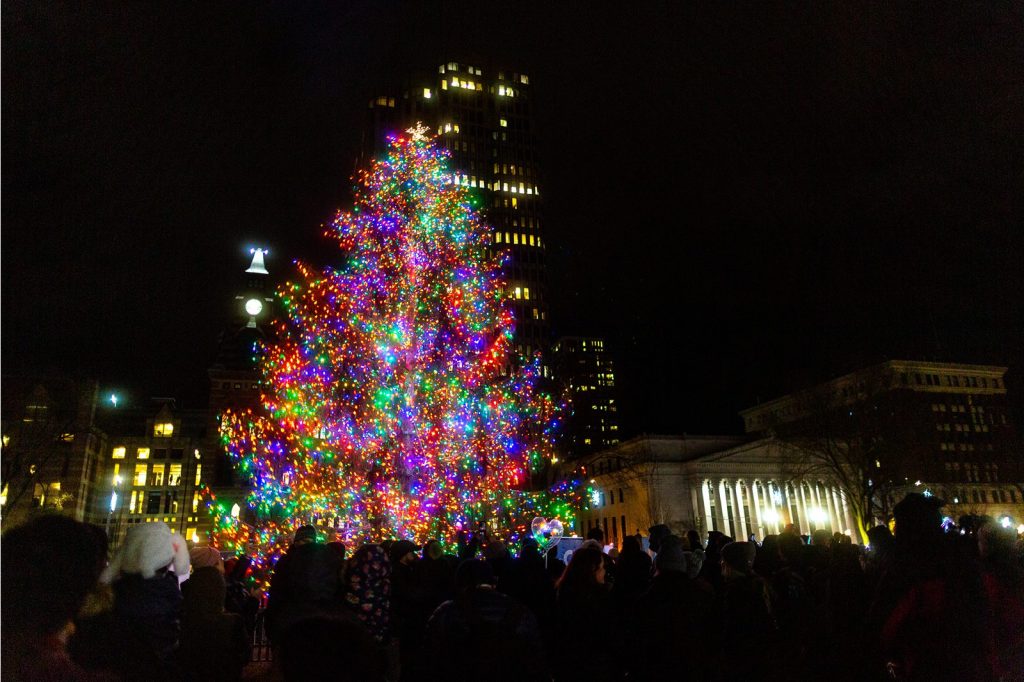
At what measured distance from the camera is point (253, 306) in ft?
283

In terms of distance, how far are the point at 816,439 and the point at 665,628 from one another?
126 ft

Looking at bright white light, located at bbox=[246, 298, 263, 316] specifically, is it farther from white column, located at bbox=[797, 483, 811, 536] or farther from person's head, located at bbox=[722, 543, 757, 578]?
person's head, located at bbox=[722, 543, 757, 578]

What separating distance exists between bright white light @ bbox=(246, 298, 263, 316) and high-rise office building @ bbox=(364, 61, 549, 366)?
86.7ft

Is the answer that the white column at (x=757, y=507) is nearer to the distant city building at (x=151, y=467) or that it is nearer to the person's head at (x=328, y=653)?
the distant city building at (x=151, y=467)

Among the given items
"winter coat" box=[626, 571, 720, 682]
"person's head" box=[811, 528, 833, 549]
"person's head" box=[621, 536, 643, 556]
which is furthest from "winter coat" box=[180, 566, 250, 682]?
"person's head" box=[811, 528, 833, 549]

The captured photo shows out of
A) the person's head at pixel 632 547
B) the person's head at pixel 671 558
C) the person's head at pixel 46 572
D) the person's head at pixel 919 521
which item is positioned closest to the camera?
the person's head at pixel 46 572

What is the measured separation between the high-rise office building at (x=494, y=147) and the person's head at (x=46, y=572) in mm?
78061

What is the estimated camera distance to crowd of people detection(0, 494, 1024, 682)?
2.36m

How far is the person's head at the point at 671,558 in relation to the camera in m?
5.02

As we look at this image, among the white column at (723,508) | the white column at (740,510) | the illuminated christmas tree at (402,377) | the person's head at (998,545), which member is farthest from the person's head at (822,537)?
the white column at (740,510)

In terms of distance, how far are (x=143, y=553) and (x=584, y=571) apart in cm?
320

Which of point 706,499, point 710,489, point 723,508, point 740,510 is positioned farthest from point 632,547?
point 740,510

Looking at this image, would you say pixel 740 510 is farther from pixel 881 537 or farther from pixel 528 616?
pixel 528 616

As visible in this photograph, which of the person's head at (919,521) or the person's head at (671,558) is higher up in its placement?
the person's head at (919,521)
